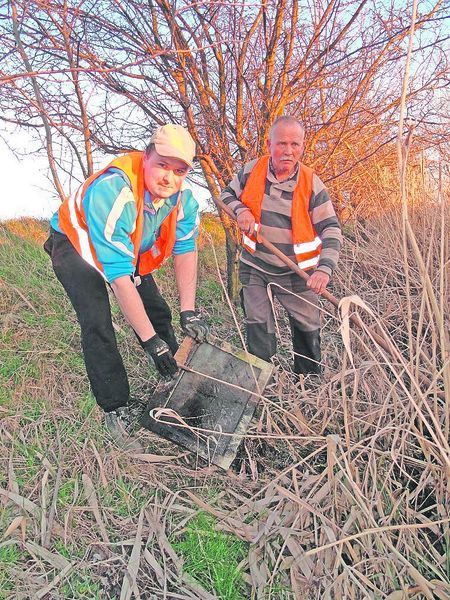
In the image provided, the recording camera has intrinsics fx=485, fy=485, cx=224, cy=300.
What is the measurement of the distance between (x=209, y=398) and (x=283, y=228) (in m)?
1.05

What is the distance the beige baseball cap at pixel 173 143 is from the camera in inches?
82.1

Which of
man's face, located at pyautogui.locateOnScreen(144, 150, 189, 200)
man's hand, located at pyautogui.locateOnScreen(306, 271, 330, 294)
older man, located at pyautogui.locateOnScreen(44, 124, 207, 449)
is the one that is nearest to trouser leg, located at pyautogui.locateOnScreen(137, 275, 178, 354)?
older man, located at pyautogui.locateOnScreen(44, 124, 207, 449)

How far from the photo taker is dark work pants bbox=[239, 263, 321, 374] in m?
2.91

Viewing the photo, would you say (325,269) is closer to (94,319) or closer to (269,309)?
(269,309)

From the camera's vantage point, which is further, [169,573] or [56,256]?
[56,256]

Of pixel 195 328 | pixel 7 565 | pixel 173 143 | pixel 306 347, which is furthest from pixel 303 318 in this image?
pixel 7 565

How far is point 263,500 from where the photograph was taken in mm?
2119

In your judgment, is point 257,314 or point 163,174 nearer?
point 163,174

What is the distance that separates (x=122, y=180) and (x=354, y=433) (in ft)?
4.94

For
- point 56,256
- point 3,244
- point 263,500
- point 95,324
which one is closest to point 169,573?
point 263,500

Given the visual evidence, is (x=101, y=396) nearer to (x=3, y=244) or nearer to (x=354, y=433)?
(x=354, y=433)

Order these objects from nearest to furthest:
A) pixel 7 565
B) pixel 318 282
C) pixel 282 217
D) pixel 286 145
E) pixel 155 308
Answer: pixel 7 565 < pixel 318 282 < pixel 286 145 < pixel 282 217 < pixel 155 308

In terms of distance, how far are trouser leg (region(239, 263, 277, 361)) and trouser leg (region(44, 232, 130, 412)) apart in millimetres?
851

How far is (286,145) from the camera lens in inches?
103
